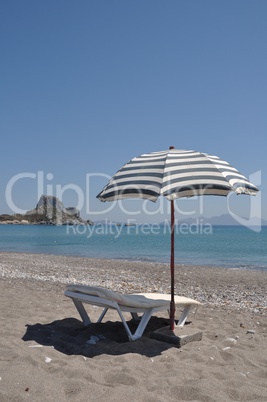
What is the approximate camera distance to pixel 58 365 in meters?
4.24

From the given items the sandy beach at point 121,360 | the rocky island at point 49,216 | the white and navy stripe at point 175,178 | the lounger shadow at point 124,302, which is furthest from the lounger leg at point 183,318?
the rocky island at point 49,216

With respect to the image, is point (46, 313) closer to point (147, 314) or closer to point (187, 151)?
point (147, 314)

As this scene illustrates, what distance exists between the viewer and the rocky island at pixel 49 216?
172 meters

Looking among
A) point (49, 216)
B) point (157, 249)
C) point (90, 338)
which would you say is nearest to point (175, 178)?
point (90, 338)

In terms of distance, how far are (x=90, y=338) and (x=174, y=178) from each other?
7.79ft

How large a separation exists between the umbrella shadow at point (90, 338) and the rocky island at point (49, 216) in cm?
16128

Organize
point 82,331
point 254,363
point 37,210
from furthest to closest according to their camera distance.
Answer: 1. point 37,210
2. point 82,331
3. point 254,363

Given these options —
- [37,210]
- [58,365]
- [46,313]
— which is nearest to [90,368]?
[58,365]

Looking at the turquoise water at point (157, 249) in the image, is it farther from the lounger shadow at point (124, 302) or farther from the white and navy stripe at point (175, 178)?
the white and navy stripe at point (175, 178)

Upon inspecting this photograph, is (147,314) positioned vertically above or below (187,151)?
below

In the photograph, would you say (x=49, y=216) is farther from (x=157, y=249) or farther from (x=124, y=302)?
(x=124, y=302)

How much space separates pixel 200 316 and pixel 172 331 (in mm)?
1837

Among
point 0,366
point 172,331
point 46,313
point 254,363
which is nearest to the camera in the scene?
point 0,366

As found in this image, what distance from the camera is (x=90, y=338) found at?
545cm
